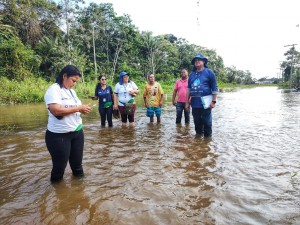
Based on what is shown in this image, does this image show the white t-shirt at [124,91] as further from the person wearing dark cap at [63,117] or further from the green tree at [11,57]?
the green tree at [11,57]

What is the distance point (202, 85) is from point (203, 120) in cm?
85

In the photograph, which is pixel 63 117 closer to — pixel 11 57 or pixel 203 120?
pixel 203 120

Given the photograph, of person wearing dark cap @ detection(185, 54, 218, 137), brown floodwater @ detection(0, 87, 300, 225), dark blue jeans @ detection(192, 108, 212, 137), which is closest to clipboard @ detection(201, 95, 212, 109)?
person wearing dark cap @ detection(185, 54, 218, 137)

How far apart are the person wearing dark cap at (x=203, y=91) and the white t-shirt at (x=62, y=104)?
11.0 ft

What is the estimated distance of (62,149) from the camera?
308 centimetres

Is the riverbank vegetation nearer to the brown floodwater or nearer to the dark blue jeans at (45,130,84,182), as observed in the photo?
the brown floodwater

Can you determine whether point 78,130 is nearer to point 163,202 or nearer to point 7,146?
point 163,202

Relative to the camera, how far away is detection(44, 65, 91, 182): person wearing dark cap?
2922 mm

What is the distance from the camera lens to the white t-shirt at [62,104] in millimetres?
2918

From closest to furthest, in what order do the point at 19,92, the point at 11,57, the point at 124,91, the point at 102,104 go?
the point at 124,91 → the point at 102,104 → the point at 19,92 → the point at 11,57

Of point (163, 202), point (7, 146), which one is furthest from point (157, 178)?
point (7, 146)

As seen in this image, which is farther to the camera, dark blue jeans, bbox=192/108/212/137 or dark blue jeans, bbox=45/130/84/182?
dark blue jeans, bbox=192/108/212/137

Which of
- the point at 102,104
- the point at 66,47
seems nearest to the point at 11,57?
the point at 66,47

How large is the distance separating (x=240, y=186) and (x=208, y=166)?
0.85 meters
